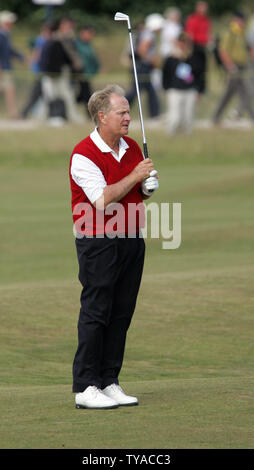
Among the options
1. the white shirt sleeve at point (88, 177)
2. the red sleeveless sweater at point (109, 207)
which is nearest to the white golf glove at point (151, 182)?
the red sleeveless sweater at point (109, 207)

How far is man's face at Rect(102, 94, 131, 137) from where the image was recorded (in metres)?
7.77

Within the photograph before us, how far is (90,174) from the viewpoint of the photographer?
771cm

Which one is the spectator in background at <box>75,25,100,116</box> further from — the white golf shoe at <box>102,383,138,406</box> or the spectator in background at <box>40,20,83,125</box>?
the white golf shoe at <box>102,383,138,406</box>

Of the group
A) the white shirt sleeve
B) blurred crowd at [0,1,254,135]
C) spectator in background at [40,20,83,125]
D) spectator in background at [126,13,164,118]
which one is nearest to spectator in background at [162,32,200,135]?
blurred crowd at [0,1,254,135]

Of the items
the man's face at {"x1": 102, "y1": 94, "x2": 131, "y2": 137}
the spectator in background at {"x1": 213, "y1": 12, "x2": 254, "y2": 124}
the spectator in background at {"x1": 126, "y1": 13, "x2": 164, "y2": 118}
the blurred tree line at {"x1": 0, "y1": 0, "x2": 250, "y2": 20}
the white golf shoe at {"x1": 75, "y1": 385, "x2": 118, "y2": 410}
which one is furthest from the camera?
the blurred tree line at {"x1": 0, "y1": 0, "x2": 250, "y2": 20}

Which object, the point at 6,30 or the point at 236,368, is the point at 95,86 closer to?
the point at 6,30

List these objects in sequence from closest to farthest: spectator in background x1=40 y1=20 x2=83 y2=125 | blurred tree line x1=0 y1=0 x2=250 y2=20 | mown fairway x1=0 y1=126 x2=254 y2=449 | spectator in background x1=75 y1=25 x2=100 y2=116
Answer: mown fairway x1=0 y1=126 x2=254 y2=449, spectator in background x1=40 y1=20 x2=83 y2=125, spectator in background x1=75 y1=25 x2=100 y2=116, blurred tree line x1=0 y1=0 x2=250 y2=20

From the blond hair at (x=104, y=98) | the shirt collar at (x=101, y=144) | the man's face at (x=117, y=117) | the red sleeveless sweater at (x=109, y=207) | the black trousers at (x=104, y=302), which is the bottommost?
the black trousers at (x=104, y=302)

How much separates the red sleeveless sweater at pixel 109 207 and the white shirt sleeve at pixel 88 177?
33 mm

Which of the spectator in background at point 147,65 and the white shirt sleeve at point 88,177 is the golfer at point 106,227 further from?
the spectator in background at point 147,65

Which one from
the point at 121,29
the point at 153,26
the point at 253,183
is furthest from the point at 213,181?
the point at 121,29

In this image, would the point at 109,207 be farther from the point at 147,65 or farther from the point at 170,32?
→ the point at 170,32

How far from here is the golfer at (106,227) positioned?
773 centimetres

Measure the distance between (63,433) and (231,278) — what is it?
6.84 metres
